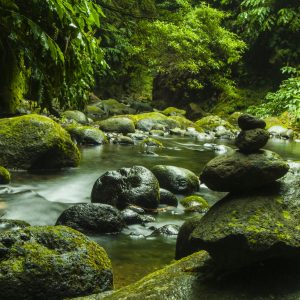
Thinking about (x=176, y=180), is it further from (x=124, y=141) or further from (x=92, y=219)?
(x=124, y=141)

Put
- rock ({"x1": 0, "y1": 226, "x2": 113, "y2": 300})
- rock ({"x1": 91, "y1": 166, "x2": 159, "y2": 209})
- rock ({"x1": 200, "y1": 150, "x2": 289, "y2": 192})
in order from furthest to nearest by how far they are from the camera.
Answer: rock ({"x1": 91, "y1": 166, "x2": 159, "y2": 209}), rock ({"x1": 0, "y1": 226, "x2": 113, "y2": 300}), rock ({"x1": 200, "y1": 150, "x2": 289, "y2": 192})

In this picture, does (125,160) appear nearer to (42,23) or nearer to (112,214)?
(112,214)

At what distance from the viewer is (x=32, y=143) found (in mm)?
9508

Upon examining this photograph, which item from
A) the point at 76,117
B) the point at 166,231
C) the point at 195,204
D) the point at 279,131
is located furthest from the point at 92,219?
the point at 279,131

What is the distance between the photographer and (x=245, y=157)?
3.12 metres

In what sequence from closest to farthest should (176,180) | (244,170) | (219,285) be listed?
(219,285)
(244,170)
(176,180)

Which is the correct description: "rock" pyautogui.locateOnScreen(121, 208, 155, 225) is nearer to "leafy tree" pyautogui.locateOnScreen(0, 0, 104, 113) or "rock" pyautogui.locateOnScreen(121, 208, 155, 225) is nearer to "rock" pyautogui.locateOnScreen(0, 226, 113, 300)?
"leafy tree" pyautogui.locateOnScreen(0, 0, 104, 113)

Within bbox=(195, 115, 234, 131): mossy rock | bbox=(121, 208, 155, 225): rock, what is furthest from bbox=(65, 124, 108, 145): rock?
bbox=(195, 115, 234, 131): mossy rock

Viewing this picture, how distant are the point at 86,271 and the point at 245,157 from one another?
161 centimetres

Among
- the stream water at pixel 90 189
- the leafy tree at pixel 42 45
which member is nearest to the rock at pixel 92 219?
the stream water at pixel 90 189

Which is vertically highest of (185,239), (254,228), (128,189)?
(254,228)

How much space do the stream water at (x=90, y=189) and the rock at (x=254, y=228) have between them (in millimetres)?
1644

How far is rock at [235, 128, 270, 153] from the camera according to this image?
3.13 metres

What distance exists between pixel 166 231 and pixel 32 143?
181 inches
